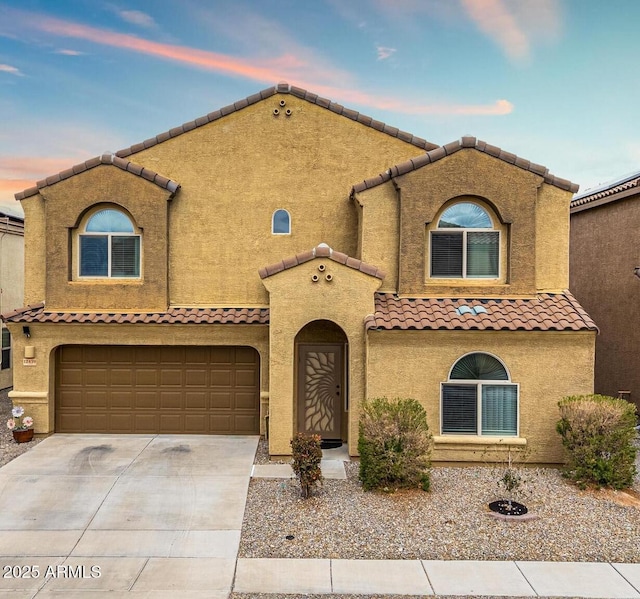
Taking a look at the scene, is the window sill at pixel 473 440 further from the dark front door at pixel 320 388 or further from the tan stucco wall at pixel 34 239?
the tan stucco wall at pixel 34 239

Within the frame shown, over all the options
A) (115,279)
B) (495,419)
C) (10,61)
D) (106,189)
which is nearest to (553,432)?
(495,419)

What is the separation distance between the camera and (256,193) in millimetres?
12906

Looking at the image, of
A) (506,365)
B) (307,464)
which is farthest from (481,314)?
(307,464)

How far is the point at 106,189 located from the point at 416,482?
33.2 feet

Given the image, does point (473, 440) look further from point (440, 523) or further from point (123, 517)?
point (123, 517)

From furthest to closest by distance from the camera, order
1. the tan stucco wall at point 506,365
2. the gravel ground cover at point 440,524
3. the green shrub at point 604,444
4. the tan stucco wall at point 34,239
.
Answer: the tan stucco wall at point 34,239 < the tan stucco wall at point 506,365 < the green shrub at point 604,444 < the gravel ground cover at point 440,524

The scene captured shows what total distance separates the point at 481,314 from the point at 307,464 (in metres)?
5.10

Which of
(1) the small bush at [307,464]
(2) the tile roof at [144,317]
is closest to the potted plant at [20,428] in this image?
(2) the tile roof at [144,317]

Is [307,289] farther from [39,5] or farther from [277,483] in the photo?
[39,5]

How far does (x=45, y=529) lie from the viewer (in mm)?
7801

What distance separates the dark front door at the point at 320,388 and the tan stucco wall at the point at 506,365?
1.80 meters

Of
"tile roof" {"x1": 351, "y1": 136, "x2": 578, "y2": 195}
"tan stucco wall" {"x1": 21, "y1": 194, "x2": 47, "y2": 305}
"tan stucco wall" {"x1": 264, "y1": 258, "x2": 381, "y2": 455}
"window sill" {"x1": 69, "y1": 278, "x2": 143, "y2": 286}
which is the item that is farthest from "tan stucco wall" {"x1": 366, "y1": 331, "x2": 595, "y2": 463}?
"tan stucco wall" {"x1": 21, "y1": 194, "x2": 47, "y2": 305}

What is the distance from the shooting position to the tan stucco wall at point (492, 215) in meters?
11.5

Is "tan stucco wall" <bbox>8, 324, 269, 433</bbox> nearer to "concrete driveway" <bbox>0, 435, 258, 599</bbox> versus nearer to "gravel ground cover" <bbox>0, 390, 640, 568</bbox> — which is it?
"concrete driveway" <bbox>0, 435, 258, 599</bbox>
